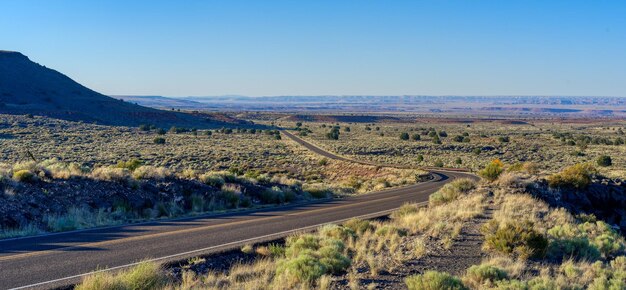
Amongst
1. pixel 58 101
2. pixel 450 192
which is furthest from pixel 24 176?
pixel 58 101

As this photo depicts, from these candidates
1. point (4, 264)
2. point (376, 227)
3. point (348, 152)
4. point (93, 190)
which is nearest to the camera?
point (4, 264)

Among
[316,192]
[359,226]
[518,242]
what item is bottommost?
[316,192]

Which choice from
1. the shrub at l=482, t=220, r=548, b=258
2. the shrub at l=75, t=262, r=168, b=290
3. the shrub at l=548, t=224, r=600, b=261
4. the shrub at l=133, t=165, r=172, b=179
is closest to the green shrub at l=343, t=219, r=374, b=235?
the shrub at l=482, t=220, r=548, b=258

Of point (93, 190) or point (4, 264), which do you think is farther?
point (93, 190)

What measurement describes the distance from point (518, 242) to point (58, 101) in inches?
4422

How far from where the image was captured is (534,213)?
19000 mm

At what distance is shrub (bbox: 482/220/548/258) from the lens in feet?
41.3

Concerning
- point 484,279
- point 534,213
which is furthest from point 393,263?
point 534,213

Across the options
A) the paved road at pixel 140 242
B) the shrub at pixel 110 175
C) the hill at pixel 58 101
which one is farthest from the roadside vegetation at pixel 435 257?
the hill at pixel 58 101

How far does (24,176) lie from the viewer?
57.1 feet

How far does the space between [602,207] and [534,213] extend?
9235 mm

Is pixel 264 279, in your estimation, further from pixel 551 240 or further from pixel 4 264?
pixel 551 240

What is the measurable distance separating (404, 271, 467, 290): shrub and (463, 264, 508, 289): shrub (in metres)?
0.68

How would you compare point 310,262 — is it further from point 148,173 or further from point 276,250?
point 148,173
